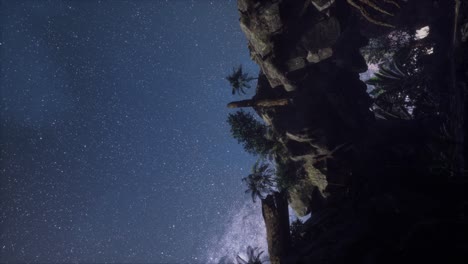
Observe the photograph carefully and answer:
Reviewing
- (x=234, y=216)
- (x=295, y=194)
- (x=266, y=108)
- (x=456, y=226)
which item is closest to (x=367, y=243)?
(x=456, y=226)

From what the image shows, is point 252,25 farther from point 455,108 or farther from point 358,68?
point 455,108

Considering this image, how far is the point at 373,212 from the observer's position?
1001cm

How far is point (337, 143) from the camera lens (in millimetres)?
11969

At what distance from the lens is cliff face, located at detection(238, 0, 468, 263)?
9.34 m

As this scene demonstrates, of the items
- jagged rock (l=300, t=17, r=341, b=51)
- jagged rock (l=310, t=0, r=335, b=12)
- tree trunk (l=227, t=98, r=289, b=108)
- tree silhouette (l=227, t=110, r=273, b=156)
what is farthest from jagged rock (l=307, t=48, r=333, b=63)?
tree silhouette (l=227, t=110, r=273, b=156)

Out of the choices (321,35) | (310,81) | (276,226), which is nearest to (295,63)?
(310,81)

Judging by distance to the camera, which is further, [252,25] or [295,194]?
[295,194]

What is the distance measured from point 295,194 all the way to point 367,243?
5167mm

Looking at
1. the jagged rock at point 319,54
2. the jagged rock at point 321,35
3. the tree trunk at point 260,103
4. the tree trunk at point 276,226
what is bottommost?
the tree trunk at point 276,226

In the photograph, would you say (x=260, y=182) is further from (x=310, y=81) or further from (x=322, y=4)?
(x=322, y=4)

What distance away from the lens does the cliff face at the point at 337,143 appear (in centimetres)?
934

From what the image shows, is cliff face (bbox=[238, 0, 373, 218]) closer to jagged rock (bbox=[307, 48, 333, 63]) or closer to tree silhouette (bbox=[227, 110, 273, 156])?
jagged rock (bbox=[307, 48, 333, 63])

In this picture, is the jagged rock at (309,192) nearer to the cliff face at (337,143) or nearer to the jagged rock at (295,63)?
the cliff face at (337,143)

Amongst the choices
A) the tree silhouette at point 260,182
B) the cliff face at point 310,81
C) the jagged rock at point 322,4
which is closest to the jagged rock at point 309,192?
the cliff face at point 310,81
